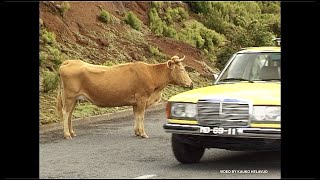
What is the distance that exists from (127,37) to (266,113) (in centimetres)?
1793

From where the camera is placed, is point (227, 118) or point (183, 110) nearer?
point (227, 118)

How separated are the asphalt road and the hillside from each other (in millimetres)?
3307

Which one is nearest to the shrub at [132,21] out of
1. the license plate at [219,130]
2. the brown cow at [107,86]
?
the brown cow at [107,86]

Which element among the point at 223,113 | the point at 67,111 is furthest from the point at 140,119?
the point at 223,113

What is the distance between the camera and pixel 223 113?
9.59 metres

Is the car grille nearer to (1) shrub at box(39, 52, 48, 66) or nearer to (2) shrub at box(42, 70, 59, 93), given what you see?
(2) shrub at box(42, 70, 59, 93)

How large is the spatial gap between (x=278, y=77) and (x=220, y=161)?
5.55ft

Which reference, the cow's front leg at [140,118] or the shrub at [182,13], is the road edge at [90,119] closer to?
the cow's front leg at [140,118]

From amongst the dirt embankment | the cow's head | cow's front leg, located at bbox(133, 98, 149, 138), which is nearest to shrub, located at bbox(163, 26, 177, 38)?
the dirt embankment

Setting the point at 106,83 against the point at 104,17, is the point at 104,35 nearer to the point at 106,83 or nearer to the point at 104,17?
the point at 104,17

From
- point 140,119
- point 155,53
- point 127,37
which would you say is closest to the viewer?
point 140,119

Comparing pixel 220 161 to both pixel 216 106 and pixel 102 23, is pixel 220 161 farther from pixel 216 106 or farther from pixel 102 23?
pixel 102 23

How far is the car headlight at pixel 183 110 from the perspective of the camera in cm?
991
